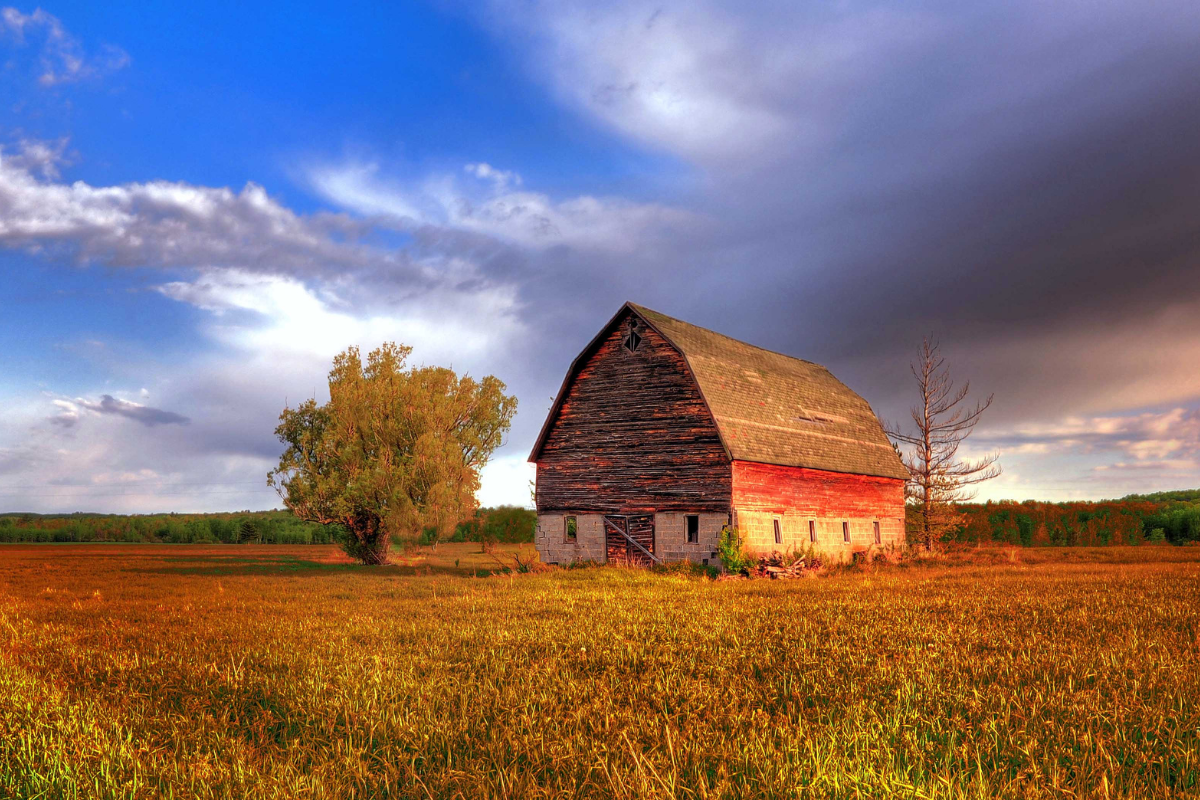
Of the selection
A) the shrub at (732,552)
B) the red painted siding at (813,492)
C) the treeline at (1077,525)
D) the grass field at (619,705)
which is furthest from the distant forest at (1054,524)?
the grass field at (619,705)

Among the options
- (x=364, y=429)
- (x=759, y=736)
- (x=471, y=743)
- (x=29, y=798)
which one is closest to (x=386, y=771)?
(x=471, y=743)

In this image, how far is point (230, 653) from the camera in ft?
31.4

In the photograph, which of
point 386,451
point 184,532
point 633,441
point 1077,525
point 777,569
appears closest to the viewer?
point 777,569

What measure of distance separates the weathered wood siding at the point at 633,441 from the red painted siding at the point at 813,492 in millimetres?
1157

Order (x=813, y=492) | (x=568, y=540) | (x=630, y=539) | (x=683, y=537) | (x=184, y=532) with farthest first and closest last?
(x=184, y=532)
(x=813, y=492)
(x=568, y=540)
(x=630, y=539)
(x=683, y=537)

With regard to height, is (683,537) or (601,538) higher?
(683,537)

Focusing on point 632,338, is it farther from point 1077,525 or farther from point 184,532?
point 184,532

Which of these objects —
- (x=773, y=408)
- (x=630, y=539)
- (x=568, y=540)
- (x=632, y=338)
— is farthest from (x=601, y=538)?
(x=773, y=408)

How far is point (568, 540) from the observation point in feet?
103

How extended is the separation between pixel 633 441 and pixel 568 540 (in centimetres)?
524

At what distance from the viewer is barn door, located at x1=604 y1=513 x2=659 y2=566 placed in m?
29.3

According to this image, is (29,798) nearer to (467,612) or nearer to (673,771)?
(673,771)

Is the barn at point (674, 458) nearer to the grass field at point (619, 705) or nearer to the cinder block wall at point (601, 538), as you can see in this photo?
the cinder block wall at point (601, 538)

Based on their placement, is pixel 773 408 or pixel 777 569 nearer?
pixel 777 569
